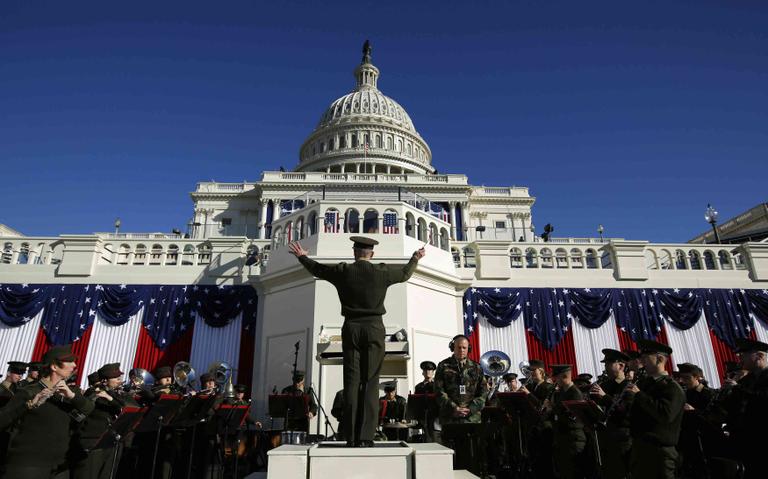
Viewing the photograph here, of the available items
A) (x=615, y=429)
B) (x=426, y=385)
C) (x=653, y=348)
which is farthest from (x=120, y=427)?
(x=615, y=429)

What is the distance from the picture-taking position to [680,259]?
17.1 metres

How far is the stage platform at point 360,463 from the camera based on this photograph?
13.8 ft

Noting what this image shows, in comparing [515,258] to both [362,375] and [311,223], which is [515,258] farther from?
[362,375]

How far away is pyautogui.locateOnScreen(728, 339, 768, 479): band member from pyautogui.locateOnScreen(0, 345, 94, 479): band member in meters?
7.41

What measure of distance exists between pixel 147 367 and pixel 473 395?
12.4 meters

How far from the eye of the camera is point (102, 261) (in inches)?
643

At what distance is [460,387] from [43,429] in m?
5.15

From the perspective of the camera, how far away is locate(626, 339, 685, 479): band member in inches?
196

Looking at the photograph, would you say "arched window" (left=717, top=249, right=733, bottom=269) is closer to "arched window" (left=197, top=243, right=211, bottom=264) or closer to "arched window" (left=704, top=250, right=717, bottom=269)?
"arched window" (left=704, top=250, right=717, bottom=269)

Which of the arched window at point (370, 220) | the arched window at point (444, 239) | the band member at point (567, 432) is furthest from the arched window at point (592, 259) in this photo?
the band member at point (567, 432)

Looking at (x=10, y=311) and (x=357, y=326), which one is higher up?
(x=10, y=311)

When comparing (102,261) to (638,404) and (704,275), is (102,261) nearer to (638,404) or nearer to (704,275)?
(638,404)

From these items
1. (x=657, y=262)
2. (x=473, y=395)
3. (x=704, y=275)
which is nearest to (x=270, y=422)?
(x=473, y=395)

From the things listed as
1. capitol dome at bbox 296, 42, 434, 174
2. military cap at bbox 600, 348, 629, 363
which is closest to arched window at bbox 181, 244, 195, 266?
military cap at bbox 600, 348, 629, 363
